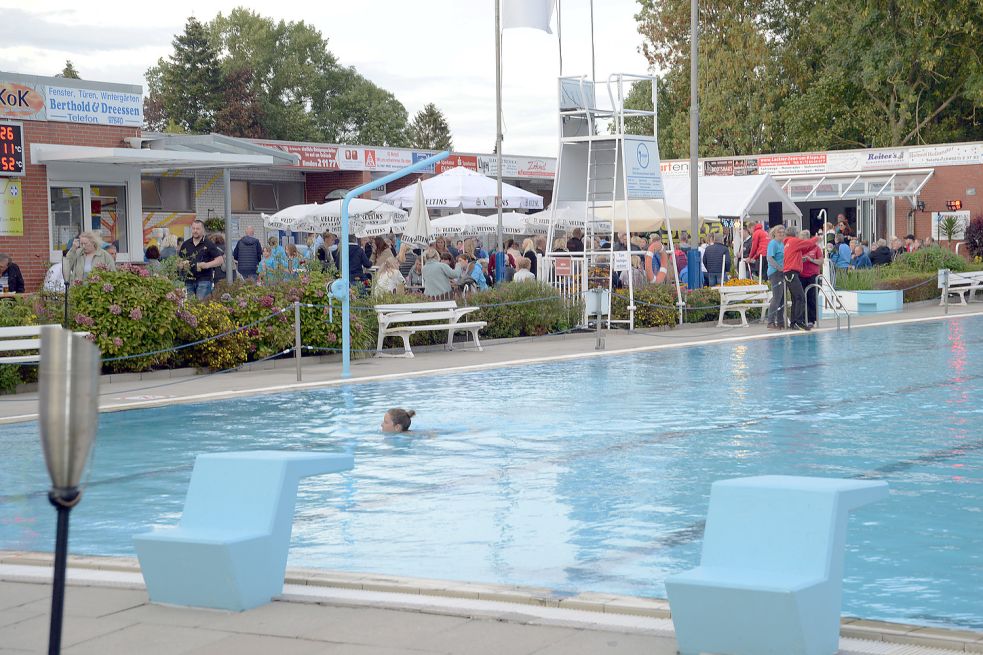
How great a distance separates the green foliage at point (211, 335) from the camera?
56.8ft

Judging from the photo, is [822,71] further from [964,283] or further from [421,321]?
[421,321]

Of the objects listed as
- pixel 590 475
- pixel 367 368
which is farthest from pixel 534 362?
pixel 590 475

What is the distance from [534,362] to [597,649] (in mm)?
14138

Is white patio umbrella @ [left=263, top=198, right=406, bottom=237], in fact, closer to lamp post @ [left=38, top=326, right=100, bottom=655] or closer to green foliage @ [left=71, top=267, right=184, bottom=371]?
green foliage @ [left=71, top=267, right=184, bottom=371]

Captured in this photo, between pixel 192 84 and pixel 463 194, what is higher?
pixel 192 84

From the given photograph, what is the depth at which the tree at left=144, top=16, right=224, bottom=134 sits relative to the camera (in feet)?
288

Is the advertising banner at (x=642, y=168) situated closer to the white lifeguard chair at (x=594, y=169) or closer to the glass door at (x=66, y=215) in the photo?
the white lifeguard chair at (x=594, y=169)

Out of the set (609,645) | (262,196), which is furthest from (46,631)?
(262,196)

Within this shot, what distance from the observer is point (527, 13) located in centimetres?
2442

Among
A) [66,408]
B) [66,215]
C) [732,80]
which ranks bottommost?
[66,408]

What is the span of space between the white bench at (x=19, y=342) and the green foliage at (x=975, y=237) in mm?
33317

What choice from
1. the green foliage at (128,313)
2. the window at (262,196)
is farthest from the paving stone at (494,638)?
the window at (262,196)

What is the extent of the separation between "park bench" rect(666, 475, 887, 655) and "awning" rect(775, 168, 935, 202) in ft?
139

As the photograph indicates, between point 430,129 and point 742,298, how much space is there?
98917mm
